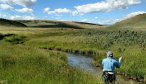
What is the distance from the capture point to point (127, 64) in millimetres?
30766

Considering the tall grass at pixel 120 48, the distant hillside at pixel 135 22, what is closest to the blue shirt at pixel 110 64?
the tall grass at pixel 120 48

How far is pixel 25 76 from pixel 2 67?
289 centimetres

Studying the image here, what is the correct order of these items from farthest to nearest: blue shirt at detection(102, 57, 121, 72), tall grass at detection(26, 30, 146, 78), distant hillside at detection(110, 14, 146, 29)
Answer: distant hillside at detection(110, 14, 146, 29) → tall grass at detection(26, 30, 146, 78) → blue shirt at detection(102, 57, 121, 72)

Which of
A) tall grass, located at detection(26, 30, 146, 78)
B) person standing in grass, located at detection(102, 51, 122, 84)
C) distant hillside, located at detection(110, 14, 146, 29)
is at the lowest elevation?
distant hillside, located at detection(110, 14, 146, 29)

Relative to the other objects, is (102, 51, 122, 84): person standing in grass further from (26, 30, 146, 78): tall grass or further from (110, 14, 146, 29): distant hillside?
(110, 14, 146, 29): distant hillside

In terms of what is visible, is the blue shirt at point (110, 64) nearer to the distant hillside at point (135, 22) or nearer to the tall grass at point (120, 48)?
the tall grass at point (120, 48)

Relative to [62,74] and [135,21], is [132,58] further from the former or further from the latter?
[135,21]

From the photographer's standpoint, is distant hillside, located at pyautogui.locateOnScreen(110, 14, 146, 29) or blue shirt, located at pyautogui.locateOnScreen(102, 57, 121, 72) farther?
distant hillside, located at pyautogui.locateOnScreen(110, 14, 146, 29)

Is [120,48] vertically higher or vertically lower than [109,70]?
lower

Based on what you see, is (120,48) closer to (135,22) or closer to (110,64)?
(110,64)

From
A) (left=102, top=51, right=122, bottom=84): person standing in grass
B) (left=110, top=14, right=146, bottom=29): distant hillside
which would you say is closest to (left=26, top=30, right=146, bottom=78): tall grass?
(left=102, top=51, right=122, bottom=84): person standing in grass

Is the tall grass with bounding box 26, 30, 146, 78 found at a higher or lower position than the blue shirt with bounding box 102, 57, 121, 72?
lower

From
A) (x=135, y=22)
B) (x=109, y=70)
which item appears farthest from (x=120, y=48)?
(x=135, y=22)

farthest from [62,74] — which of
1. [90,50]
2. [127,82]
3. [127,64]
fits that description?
[90,50]
